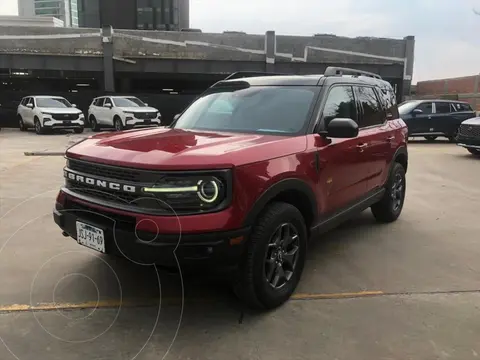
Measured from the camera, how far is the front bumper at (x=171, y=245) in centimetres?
297

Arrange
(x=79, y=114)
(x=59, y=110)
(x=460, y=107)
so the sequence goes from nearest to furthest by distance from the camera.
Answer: (x=460, y=107) → (x=59, y=110) → (x=79, y=114)

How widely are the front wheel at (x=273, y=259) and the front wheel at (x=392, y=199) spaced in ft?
7.74

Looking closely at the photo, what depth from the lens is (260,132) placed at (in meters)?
3.99

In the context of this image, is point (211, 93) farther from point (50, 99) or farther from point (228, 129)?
point (50, 99)

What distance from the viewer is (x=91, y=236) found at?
3342 millimetres

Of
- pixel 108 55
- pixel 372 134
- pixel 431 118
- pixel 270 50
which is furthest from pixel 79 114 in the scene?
pixel 372 134

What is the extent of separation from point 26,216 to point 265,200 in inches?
166

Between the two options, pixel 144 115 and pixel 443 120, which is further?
pixel 144 115

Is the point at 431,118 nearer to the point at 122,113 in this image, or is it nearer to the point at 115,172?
the point at 122,113

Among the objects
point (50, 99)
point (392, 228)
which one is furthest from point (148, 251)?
point (50, 99)

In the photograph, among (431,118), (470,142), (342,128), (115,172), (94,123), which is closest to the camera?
(115,172)

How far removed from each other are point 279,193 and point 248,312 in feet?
3.10

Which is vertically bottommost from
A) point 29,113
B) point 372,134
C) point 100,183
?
point 29,113

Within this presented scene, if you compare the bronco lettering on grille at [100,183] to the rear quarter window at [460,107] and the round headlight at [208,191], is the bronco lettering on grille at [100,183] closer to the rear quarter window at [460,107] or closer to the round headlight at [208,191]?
the round headlight at [208,191]
